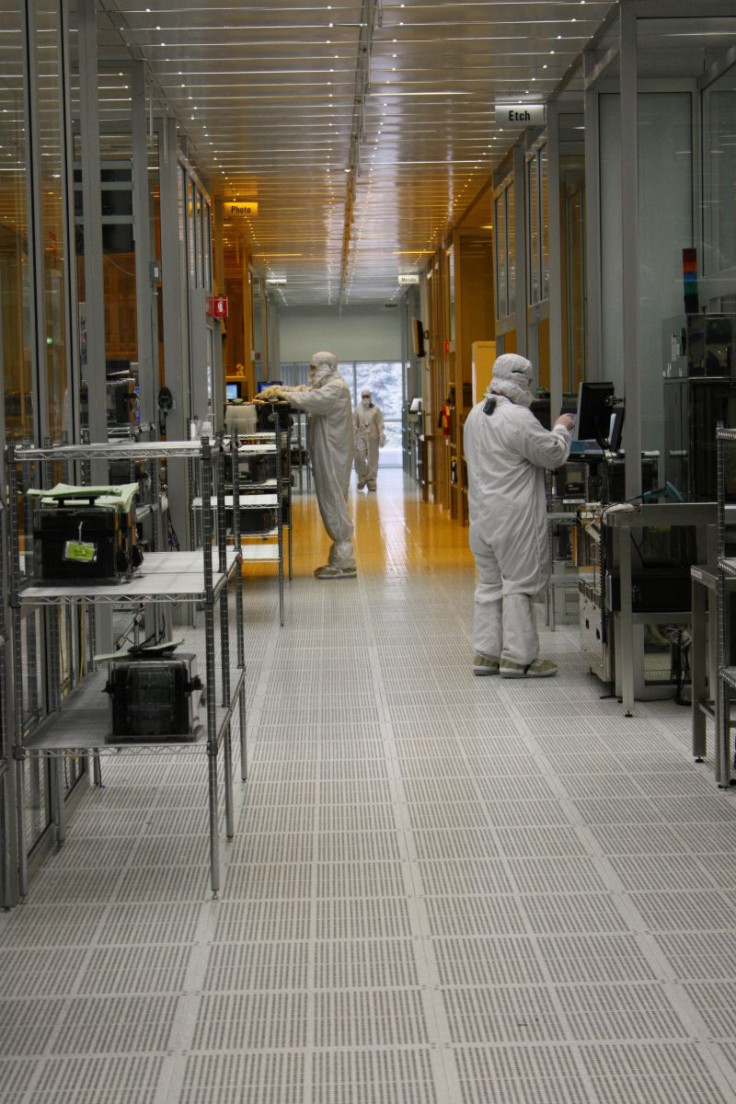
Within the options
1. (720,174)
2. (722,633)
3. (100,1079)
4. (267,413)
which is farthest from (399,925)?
(267,413)

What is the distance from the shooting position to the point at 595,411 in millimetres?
6895

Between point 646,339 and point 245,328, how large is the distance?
9.32 m

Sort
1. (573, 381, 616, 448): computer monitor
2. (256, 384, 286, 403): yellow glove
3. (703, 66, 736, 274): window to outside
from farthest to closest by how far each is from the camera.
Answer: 1. (256, 384, 286, 403): yellow glove
2. (573, 381, 616, 448): computer monitor
3. (703, 66, 736, 274): window to outside

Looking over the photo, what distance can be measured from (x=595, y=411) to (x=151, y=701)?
12.0 ft

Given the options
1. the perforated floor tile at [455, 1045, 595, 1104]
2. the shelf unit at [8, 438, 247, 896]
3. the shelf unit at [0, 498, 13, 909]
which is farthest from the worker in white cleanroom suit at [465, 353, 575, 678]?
the perforated floor tile at [455, 1045, 595, 1104]

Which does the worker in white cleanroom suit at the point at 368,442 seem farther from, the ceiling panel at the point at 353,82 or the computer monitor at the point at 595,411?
the computer monitor at the point at 595,411

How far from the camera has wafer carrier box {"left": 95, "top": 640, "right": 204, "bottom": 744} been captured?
3.86 metres

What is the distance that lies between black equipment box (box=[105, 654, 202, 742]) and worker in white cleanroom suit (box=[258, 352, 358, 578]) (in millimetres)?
7005

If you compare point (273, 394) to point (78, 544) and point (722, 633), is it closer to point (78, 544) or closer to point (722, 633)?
point (722, 633)

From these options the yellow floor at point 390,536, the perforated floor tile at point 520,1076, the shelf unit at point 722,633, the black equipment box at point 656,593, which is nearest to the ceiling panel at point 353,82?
the black equipment box at point 656,593

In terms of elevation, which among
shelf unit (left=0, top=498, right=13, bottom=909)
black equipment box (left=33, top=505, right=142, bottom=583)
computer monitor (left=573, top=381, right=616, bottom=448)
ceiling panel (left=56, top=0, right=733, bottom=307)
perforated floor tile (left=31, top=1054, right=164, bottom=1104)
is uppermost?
ceiling panel (left=56, top=0, right=733, bottom=307)

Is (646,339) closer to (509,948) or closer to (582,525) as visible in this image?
(582,525)

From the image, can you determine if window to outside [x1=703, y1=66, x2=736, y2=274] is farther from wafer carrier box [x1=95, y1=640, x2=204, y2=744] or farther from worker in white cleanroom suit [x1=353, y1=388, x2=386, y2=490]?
worker in white cleanroom suit [x1=353, y1=388, x2=386, y2=490]

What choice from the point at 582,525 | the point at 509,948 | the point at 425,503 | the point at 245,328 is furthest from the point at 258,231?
the point at 509,948
